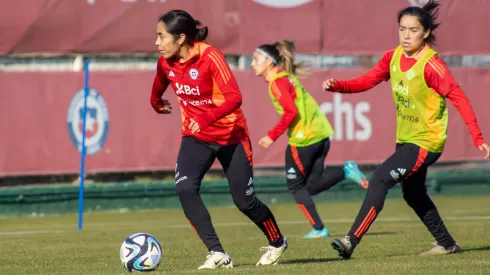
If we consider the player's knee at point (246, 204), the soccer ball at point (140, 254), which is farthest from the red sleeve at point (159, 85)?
the soccer ball at point (140, 254)

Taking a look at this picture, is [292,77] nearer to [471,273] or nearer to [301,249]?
[301,249]

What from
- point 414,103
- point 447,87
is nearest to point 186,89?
point 414,103

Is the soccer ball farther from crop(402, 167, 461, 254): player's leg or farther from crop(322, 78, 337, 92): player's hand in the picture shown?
crop(402, 167, 461, 254): player's leg

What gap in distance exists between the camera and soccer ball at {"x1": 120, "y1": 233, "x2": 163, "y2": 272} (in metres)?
8.68

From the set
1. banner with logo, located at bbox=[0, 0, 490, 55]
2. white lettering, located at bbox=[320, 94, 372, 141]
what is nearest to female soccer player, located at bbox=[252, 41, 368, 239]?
banner with logo, located at bbox=[0, 0, 490, 55]

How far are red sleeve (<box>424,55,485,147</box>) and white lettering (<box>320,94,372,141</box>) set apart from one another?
9.33 metres

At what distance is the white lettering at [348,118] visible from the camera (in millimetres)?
18812

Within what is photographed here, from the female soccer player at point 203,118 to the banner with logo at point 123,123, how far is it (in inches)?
329

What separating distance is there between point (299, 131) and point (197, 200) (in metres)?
4.53

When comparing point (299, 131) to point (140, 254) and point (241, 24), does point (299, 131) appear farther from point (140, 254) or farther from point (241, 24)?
point (241, 24)

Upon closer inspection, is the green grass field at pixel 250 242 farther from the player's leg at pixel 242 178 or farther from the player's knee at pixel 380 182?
the player's knee at pixel 380 182

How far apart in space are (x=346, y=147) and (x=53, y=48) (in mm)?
5242

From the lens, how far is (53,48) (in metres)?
17.1

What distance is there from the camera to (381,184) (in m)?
9.30
